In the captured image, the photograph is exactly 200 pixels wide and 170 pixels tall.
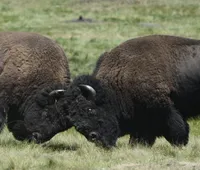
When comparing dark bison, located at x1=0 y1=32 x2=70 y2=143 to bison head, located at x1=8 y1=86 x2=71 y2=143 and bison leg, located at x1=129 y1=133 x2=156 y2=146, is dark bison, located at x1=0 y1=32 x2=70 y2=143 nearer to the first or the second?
bison head, located at x1=8 y1=86 x2=71 y2=143

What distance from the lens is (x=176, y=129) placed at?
36.7 ft

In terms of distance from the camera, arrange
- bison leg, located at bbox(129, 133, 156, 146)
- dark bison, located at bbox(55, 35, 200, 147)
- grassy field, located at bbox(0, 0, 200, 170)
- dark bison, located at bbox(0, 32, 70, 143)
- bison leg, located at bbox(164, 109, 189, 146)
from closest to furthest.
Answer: grassy field, located at bbox(0, 0, 200, 170) → dark bison, located at bbox(55, 35, 200, 147) → bison leg, located at bbox(164, 109, 189, 146) → dark bison, located at bbox(0, 32, 70, 143) → bison leg, located at bbox(129, 133, 156, 146)

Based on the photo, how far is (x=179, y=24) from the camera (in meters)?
42.3

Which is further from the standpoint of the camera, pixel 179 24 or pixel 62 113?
pixel 179 24

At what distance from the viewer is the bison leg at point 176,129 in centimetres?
1120

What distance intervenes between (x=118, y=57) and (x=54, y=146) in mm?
1934

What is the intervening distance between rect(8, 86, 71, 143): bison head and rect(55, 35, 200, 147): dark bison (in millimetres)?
236

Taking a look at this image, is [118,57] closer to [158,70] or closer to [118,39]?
[158,70]

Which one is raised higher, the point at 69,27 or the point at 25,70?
the point at 25,70

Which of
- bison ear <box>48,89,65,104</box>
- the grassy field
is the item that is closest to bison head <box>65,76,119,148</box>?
bison ear <box>48,89,65,104</box>

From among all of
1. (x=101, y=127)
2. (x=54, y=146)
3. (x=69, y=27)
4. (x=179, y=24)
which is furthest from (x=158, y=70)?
(x=179, y=24)

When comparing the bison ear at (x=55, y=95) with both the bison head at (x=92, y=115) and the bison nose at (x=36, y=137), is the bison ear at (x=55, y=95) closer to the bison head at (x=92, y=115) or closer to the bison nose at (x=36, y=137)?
the bison head at (x=92, y=115)

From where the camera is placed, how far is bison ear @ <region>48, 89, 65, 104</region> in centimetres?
1124

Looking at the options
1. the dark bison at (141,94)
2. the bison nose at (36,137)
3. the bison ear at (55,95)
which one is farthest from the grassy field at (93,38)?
the bison ear at (55,95)
